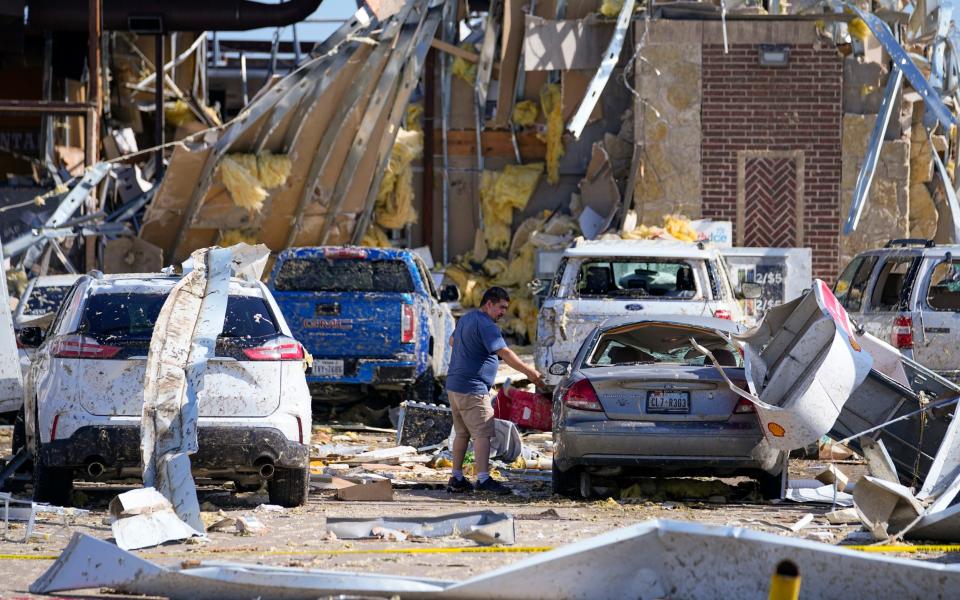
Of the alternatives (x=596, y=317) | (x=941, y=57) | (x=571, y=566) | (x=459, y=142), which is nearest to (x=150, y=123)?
(x=459, y=142)

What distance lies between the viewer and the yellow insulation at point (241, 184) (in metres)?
22.9

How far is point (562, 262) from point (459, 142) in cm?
999

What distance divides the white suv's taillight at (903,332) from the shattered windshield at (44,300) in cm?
886

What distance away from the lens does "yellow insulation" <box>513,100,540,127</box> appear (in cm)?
2538

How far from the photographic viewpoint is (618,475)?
1202 cm

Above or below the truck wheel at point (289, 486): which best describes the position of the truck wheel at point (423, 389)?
below

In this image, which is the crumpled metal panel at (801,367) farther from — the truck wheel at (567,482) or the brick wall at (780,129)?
the brick wall at (780,129)

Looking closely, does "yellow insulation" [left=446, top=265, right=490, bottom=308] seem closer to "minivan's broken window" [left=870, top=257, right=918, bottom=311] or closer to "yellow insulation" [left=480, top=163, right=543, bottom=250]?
"yellow insulation" [left=480, top=163, right=543, bottom=250]

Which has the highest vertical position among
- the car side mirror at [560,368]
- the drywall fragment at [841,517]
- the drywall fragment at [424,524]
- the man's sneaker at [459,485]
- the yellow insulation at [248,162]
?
the yellow insulation at [248,162]

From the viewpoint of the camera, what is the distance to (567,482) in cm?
1180

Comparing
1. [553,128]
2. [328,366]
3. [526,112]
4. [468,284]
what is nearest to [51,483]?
[328,366]

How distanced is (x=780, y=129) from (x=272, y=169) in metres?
7.69

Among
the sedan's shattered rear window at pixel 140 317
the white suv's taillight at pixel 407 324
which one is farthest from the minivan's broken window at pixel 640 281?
the sedan's shattered rear window at pixel 140 317

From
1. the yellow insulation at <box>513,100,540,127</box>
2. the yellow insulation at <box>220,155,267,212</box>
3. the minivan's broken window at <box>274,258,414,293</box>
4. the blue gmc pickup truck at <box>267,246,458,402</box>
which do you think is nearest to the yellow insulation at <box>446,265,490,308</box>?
the yellow insulation at <box>513,100,540,127</box>
